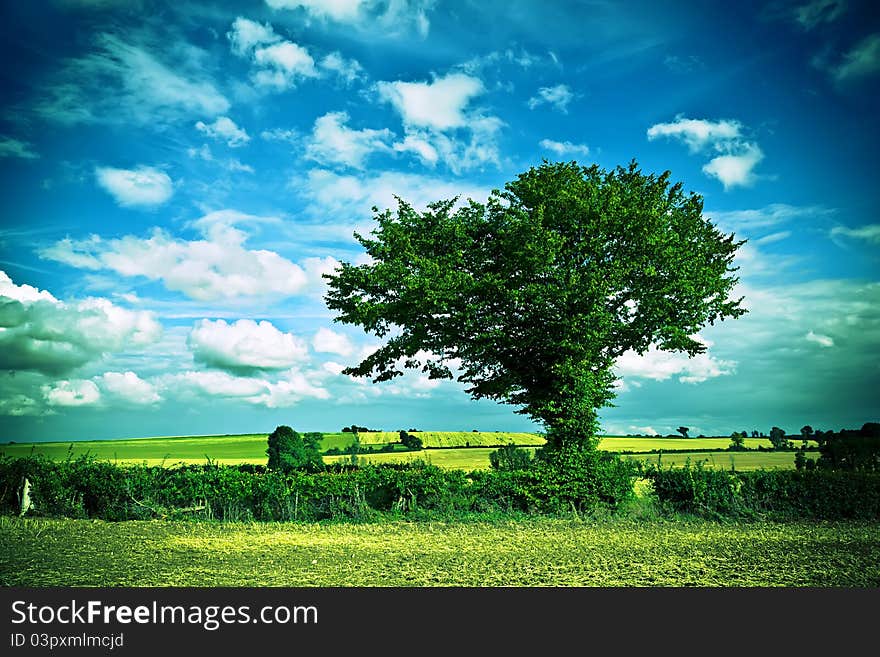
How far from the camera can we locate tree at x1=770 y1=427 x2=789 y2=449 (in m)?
41.8

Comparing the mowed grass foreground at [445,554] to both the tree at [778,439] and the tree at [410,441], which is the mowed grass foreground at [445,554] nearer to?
the tree at [778,439]

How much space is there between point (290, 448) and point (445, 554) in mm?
13566

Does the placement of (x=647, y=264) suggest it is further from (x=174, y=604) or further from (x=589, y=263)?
(x=174, y=604)

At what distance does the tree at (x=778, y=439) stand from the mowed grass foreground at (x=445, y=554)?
28522 millimetres

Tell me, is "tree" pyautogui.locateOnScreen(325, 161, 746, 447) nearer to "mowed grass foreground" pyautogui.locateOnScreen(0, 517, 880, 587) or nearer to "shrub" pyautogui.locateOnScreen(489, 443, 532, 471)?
"shrub" pyautogui.locateOnScreen(489, 443, 532, 471)

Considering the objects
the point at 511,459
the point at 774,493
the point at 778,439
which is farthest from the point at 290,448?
the point at 778,439

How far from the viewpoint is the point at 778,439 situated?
42344 millimetres

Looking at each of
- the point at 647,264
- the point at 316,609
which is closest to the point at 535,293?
the point at 647,264

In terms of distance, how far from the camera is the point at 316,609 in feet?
25.9

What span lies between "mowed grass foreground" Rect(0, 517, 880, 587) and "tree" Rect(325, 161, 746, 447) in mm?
7416

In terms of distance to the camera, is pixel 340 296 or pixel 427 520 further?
pixel 340 296

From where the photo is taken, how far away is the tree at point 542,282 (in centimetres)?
2356

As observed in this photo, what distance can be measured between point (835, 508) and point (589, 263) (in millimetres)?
11592

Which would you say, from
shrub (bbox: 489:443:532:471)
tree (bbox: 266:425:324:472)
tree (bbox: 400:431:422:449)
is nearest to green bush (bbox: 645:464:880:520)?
shrub (bbox: 489:443:532:471)
